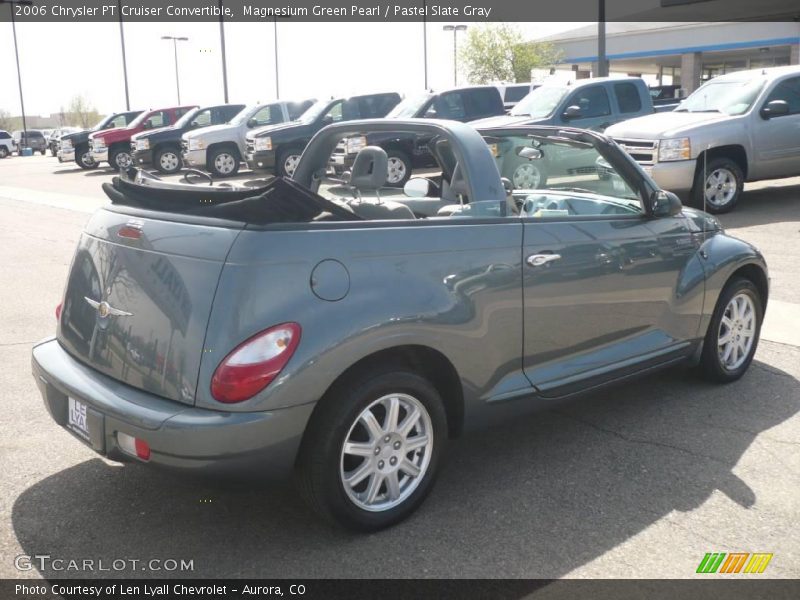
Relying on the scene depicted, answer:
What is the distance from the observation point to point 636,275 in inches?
178

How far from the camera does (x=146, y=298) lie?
336cm

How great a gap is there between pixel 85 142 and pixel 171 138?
680 centimetres

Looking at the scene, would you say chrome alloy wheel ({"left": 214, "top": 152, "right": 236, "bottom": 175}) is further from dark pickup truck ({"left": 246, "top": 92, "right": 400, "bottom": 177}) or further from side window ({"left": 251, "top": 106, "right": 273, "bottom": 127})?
dark pickup truck ({"left": 246, "top": 92, "right": 400, "bottom": 177})

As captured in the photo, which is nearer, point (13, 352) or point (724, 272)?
point (724, 272)

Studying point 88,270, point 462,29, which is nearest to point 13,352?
point 88,270

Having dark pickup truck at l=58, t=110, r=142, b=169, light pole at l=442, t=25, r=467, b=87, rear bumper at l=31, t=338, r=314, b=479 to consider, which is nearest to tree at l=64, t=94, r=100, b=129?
light pole at l=442, t=25, r=467, b=87

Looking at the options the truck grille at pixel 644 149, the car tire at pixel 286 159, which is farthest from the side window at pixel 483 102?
the truck grille at pixel 644 149

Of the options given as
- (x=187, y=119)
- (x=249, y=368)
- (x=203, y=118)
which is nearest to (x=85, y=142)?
(x=187, y=119)

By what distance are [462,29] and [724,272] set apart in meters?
51.3

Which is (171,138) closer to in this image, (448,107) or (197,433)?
(448,107)

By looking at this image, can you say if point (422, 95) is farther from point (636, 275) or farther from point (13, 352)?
point (636, 275)

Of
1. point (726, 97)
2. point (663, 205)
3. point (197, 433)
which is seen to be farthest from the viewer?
point (726, 97)

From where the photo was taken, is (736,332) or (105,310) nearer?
(105,310)

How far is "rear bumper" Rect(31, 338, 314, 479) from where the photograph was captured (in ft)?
10.1
